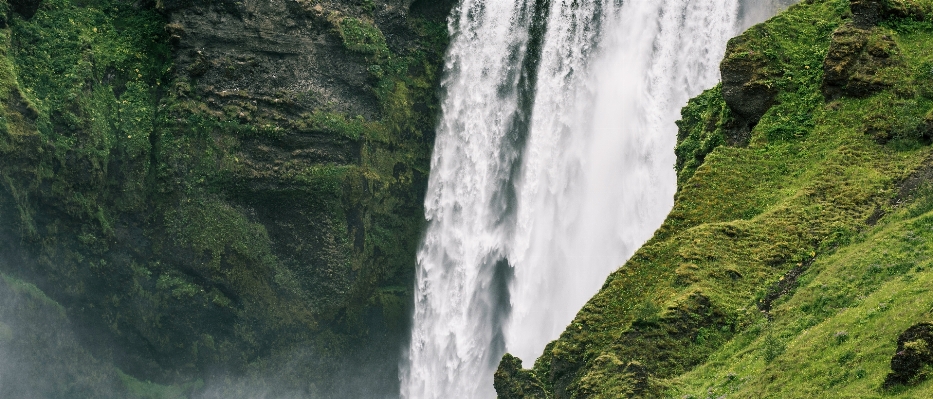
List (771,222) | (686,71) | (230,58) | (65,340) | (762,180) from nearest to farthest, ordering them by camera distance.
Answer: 1. (771,222)
2. (762,180)
3. (686,71)
4. (230,58)
5. (65,340)

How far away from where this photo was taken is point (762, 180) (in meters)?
23.2

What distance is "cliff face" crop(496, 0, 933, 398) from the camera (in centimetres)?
1729

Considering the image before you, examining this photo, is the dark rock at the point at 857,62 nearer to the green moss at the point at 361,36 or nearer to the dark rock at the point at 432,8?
the dark rock at the point at 432,8

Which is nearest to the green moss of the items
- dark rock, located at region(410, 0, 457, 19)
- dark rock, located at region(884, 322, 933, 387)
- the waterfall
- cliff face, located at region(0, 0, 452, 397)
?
cliff face, located at region(0, 0, 452, 397)

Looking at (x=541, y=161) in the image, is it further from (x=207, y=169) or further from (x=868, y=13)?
(x=868, y=13)

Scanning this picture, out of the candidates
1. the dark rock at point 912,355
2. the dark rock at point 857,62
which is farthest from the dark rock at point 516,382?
the dark rock at point 857,62

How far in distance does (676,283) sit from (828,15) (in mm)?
8622

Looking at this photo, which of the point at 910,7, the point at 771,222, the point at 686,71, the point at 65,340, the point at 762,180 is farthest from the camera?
the point at 65,340

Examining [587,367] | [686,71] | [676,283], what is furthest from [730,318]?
[686,71]

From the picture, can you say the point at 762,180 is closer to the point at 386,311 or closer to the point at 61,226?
the point at 386,311

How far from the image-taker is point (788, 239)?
69.8 feet

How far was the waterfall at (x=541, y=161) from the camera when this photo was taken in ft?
115

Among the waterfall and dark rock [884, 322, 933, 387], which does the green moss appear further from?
dark rock [884, 322, 933, 387]

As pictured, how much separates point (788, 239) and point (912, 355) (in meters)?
7.07
